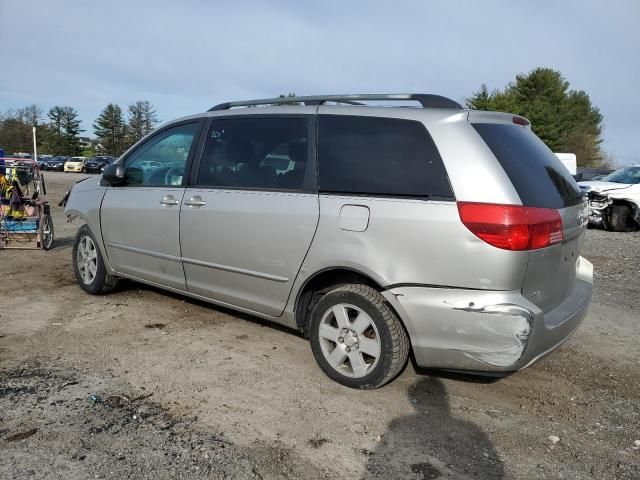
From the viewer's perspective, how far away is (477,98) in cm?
5291

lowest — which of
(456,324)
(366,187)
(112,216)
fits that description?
(456,324)

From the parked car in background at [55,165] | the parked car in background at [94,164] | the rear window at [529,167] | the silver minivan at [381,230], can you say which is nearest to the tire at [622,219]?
the silver minivan at [381,230]

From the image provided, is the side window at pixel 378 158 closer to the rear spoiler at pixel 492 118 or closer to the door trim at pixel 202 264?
the rear spoiler at pixel 492 118

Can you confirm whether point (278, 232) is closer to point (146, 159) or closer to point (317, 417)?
point (317, 417)

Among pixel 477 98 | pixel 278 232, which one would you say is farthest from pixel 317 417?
pixel 477 98

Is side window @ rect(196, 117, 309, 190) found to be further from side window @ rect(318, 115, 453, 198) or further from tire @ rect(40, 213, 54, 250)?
tire @ rect(40, 213, 54, 250)

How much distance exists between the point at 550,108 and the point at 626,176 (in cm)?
4100

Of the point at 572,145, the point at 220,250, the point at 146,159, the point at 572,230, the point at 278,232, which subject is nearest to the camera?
the point at 572,230

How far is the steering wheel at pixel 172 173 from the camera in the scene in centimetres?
462

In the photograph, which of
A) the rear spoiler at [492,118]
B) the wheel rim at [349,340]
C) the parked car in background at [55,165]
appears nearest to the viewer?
the rear spoiler at [492,118]

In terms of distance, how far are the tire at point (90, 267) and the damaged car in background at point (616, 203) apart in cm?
1142

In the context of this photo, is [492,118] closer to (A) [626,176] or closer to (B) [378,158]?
(B) [378,158]

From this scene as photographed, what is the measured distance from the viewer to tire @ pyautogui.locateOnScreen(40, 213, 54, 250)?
8.41 m

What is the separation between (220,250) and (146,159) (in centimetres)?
146
